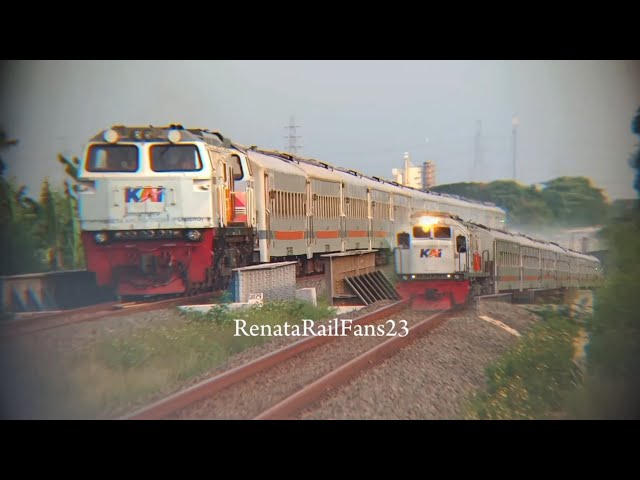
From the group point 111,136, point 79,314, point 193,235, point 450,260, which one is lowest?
point 79,314

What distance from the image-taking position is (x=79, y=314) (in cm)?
1000

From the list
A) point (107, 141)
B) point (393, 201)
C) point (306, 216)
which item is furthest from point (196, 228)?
point (393, 201)

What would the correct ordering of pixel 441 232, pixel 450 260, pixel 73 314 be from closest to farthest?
1. pixel 73 314
2. pixel 450 260
3. pixel 441 232

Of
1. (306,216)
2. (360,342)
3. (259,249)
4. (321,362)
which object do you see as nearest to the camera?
(321,362)

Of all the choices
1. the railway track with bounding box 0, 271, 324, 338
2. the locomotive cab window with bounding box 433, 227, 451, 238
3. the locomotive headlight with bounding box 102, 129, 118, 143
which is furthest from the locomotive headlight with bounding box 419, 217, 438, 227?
the locomotive headlight with bounding box 102, 129, 118, 143

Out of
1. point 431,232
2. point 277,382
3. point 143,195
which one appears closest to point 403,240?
point 431,232

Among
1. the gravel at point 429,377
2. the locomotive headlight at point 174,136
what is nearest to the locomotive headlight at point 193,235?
the locomotive headlight at point 174,136

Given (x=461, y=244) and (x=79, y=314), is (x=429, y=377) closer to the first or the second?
(x=79, y=314)

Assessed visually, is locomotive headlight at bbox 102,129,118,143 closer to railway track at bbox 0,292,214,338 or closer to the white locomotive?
railway track at bbox 0,292,214,338

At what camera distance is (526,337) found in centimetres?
1038

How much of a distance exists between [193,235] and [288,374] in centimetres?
324

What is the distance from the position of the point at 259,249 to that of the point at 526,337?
4729 millimetres

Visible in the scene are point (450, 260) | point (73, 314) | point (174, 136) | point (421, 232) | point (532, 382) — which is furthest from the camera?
point (421, 232)

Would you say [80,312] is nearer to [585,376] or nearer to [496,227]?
[585,376]
